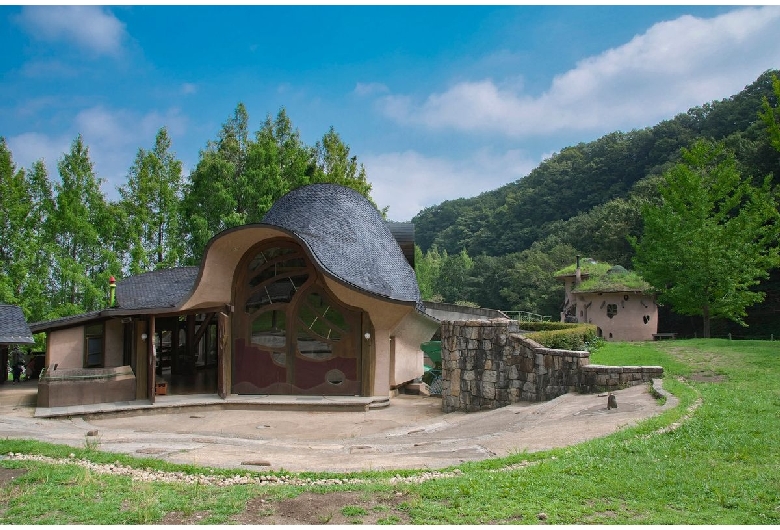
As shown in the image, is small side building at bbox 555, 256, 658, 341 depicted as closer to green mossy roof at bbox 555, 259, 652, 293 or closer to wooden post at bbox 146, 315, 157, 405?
green mossy roof at bbox 555, 259, 652, 293

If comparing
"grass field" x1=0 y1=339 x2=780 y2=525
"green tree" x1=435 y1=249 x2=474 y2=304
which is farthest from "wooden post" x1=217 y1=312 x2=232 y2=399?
"green tree" x1=435 y1=249 x2=474 y2=304

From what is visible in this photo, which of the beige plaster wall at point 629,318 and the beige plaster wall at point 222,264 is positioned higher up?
the beige plaster wall at point 222,264

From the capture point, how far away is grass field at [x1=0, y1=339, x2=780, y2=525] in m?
4.55

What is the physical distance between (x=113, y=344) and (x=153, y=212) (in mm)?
10814

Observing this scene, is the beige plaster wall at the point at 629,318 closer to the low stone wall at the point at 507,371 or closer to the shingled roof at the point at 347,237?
the shingled roof at the point at 347,237

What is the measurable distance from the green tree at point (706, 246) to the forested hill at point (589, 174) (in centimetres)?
1639

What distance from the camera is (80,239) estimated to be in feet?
76.0

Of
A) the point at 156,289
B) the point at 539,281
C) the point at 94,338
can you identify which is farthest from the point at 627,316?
the point at 94,338

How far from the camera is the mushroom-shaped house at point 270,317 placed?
14672 millimetres

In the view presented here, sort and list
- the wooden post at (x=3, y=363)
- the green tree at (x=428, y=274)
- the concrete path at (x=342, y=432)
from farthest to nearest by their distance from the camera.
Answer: the green tree at (x=428, y=274), the wooden post at (x=3, y=363), the concrete path at (x=342, y=432)

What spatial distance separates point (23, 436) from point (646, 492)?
916cm

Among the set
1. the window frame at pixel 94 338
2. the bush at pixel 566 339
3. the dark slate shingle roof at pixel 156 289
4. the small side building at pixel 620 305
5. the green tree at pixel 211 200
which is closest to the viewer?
the dark slate shingle roof at pixel 156 289

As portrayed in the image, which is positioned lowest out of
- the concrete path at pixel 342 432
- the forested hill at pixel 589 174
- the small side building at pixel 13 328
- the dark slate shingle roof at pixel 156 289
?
the concrete path at pixel 342 432

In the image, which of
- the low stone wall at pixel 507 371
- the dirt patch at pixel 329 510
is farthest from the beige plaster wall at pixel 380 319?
the dirt patch at pixel 329 510
